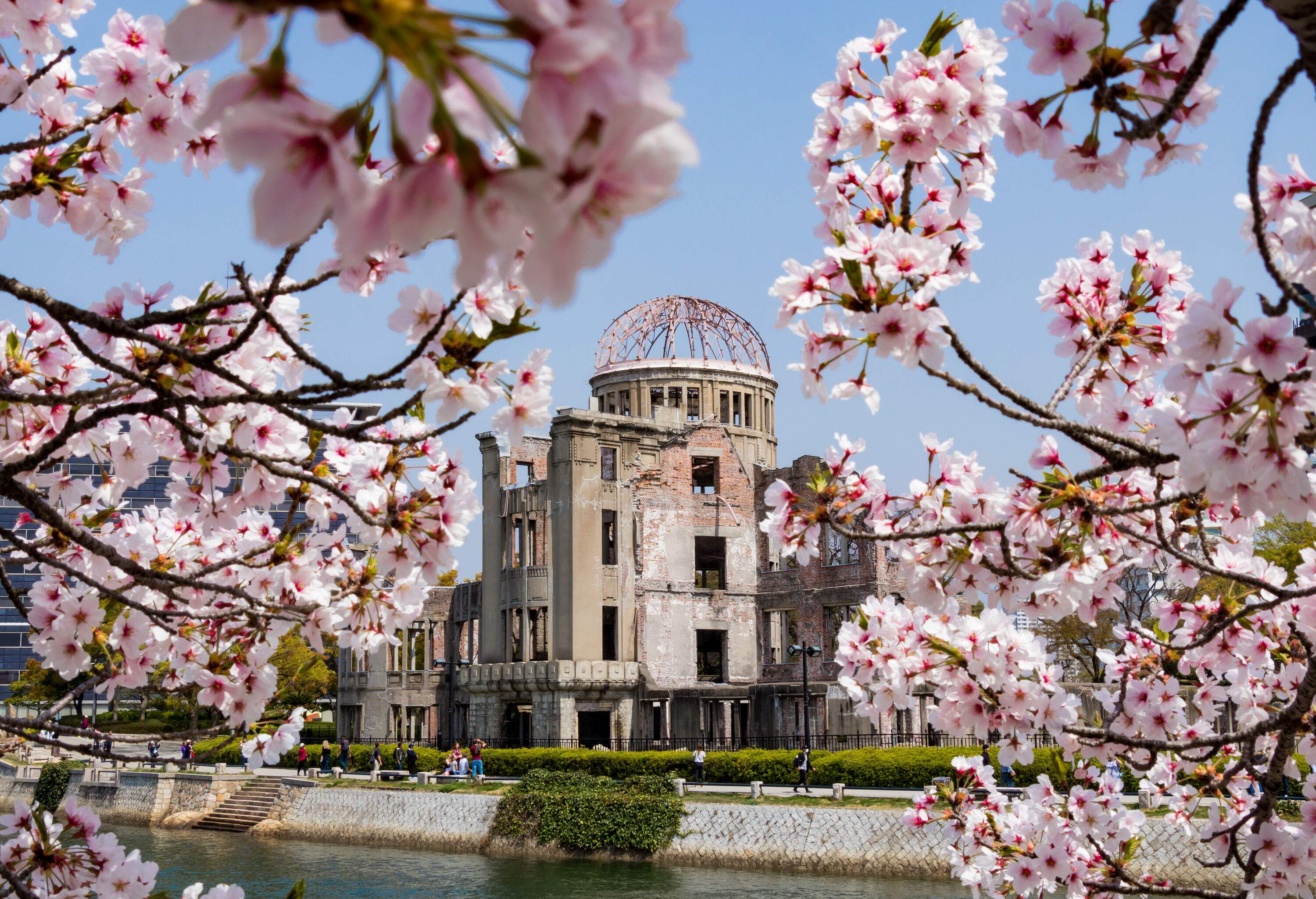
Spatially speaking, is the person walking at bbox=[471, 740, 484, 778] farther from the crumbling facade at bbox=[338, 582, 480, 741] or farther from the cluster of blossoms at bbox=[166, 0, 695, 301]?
the cluster of blossoms at bbox=[166, 0, 695, 301]

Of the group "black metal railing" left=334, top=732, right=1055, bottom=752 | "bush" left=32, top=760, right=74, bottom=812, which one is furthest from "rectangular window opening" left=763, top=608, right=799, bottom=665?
"bush" left=32, top=760, right=74, bottom=812

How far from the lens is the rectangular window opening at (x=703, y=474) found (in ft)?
143

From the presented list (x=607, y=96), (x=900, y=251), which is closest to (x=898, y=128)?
(x=900, y=251)

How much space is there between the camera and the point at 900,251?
11.5 ft

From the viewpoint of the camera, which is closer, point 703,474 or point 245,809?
point 245,809

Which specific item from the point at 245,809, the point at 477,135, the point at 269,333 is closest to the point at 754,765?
the point at 245,809

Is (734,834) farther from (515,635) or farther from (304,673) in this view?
(304,673)

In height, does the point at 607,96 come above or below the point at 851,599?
below

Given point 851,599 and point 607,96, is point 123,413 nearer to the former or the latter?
point 607,96

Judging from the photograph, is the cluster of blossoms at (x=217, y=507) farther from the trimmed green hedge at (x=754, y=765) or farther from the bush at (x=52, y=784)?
the bush at (x=52, y=784)

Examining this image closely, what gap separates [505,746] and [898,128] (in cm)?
3842

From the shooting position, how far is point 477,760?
34281mm

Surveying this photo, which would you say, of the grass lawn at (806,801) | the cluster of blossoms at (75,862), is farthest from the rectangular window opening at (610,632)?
the cluster of blossoms at (75,862)

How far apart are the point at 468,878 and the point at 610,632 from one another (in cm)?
1625
